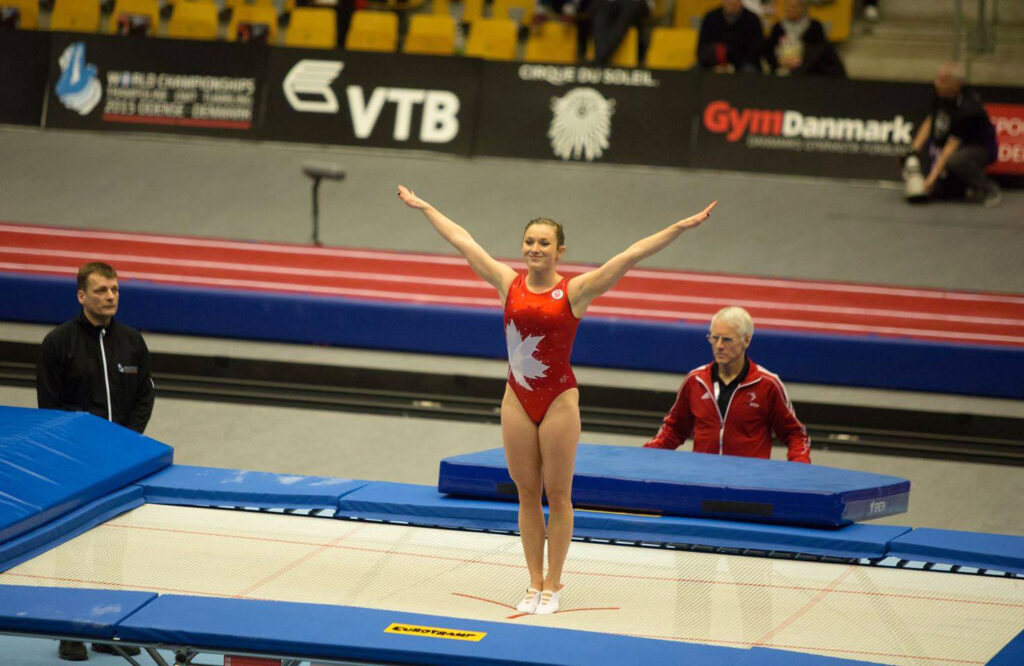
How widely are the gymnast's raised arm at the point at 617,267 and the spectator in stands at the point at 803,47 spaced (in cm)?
840

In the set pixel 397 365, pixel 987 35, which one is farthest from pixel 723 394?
pixel 987 35

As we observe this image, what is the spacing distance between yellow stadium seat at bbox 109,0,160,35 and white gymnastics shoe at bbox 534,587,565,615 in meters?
11.1

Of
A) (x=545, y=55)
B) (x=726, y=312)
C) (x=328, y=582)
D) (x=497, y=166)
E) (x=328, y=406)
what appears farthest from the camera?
(x=545, y=55)

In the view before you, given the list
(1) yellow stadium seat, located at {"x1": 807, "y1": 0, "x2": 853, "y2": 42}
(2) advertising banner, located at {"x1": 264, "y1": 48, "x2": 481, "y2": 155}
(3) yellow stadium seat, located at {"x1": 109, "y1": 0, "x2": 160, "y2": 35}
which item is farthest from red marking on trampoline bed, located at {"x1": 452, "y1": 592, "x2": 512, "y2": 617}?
(3) yellow stadium seat, located at {"x1": 109, "y1": 0, "x2": 160, "y2": 35}

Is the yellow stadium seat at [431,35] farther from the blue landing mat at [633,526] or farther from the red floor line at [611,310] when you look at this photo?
the blue landing mat at [633,526]

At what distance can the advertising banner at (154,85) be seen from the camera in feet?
40.3

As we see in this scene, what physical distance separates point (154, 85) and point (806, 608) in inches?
408

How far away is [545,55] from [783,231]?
12.2ft

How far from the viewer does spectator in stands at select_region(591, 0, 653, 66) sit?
1223 centimetres

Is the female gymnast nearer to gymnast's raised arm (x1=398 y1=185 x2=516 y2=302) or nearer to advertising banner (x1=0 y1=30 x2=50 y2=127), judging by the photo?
gymnast's raised arm (x1=398 y1=185 x2=516 y2=302)

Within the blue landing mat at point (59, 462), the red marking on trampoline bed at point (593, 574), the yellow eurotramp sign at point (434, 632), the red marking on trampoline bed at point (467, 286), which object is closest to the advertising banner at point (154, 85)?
the red marking on trampoline bed at point (467, 286)

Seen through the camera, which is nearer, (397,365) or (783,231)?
(397,365)

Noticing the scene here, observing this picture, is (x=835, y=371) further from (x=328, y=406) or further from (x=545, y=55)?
(x=545, y=55)

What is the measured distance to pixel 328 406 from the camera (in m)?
7.53
